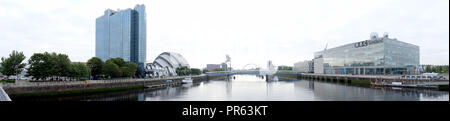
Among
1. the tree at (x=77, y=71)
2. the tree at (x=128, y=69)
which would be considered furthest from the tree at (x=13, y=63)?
the tree at (x=128, y=69)

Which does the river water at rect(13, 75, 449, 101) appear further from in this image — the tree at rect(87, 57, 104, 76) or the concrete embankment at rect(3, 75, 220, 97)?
the tree at rect(87, 57, 104, 76)

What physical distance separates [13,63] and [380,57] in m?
71.3

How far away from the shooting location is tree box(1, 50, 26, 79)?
25812 mm

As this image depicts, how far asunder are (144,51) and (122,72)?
34552mm

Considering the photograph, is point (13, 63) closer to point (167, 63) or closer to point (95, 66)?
point (95, 66)

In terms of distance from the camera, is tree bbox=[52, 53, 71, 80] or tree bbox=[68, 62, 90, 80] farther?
tree bbox=[68, 62, 90, 80]

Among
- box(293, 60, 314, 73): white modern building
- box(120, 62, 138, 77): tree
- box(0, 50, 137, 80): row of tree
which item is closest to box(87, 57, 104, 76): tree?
box(120, 62, 138, 77): tree

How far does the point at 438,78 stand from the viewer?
33344 mm

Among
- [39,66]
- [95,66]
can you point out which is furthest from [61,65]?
[95,66]
